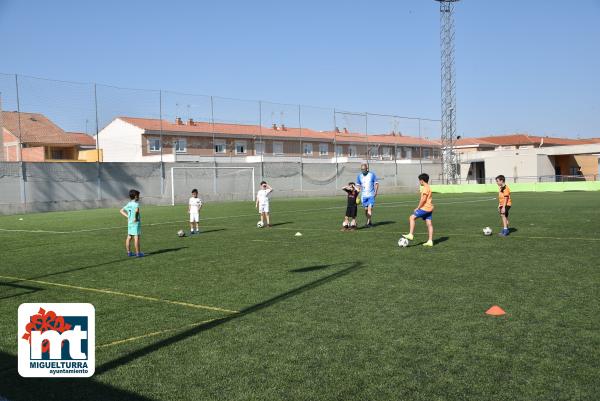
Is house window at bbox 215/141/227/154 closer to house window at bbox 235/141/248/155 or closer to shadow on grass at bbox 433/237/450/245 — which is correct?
A: house window at bbox 235/141/248/155

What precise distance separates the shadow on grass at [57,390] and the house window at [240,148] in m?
57.1

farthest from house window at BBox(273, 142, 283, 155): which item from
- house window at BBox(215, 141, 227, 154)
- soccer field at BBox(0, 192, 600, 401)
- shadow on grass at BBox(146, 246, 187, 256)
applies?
soccer field at BBox(0, 192, 600, 401)

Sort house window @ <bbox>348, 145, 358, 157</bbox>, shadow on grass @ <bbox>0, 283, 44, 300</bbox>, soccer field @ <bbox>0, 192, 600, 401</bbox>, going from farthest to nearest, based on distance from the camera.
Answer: house window @ <bbox>348, 145, 358, 157</bbox>
shadow on grass @ <bbox>0, 283, 44, 300</bbox>
soccer field @ <bbox>0, 192, 600, 401</bbox>

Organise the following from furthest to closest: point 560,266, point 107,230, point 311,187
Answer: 1. point 311,187
2. point 107,230
3. point 560,266

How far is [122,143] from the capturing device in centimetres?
5100

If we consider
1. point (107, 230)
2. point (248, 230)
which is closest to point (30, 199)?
point (107, 230)

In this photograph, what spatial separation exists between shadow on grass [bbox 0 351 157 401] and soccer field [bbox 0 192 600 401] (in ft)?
0.07

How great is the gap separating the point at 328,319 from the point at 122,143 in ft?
154

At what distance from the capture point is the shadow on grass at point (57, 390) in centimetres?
490

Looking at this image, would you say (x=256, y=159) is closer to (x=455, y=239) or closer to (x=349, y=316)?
(x=455, y=239)

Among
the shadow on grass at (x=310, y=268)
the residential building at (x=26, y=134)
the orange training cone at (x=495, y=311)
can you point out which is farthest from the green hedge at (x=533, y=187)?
the orange training cone at (x=495, y=311)

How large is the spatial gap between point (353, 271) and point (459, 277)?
6.19 ft

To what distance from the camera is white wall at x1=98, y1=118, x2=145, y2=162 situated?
164 feet

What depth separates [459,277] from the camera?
967cm
